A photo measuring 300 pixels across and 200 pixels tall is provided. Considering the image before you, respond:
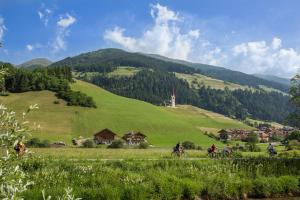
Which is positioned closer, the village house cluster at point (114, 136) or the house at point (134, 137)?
the village house cluster at point (114, 136)

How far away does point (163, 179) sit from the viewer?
25.1 m

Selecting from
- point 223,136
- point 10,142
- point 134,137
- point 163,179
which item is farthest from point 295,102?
point 223,136

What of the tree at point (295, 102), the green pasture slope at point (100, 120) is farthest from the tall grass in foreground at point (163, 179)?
the green pasture slope at point (100, 120)

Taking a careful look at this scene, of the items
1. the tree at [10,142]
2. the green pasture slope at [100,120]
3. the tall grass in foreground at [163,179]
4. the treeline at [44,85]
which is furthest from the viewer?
the treeline at [44,85]

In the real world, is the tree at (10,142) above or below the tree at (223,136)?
above

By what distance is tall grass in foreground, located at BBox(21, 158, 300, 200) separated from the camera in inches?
885

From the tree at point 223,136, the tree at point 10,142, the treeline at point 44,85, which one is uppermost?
the treeline at point 44,85

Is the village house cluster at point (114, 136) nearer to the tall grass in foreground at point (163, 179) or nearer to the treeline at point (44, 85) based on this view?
the treeline at point (44, 85)

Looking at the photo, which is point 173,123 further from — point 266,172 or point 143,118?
point 266,172

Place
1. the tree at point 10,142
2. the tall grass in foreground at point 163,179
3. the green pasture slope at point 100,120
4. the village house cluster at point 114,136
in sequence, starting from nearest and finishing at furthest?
the tree at point 10,142 → the tall grass in foreground at point 163,179 → the village house cluster at point 114,136 → the green pasture slope at point 100,120

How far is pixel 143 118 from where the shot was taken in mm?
173250

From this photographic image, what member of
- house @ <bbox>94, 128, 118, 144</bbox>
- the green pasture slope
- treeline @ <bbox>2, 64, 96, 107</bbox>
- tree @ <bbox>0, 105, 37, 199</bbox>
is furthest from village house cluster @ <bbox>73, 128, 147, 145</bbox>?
tree @ <bbox>0, 105, 37, 199</bbox>

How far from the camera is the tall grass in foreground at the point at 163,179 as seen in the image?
22.5m

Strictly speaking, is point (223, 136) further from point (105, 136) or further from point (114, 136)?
point (105, 136)
